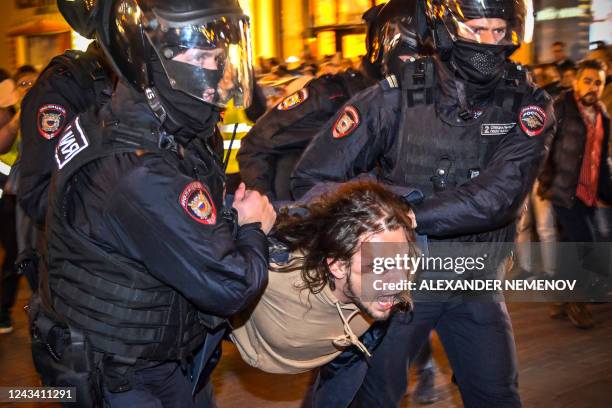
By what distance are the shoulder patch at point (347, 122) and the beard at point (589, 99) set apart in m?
3.63

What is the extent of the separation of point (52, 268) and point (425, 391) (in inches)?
107

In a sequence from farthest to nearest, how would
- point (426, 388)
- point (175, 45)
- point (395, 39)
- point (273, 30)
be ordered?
point (273, 30), point (426, 388), point (395, 39), point (175, 45)

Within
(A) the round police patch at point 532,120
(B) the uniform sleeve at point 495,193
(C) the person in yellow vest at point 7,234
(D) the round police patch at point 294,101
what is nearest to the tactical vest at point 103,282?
(B) the uniform sleeve at point 495,193

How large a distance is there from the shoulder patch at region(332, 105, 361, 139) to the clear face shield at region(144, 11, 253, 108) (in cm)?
65

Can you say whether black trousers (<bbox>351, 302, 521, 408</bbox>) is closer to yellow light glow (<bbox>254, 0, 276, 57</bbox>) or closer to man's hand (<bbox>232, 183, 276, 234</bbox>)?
man's hand (<bbox>232, 183, 276, 234</bbox>)

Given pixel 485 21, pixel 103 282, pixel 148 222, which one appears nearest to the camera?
pixel 148 222

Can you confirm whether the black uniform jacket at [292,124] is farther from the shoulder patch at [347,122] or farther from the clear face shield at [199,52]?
the clear face shield at [199,52]

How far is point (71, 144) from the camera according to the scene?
206cm

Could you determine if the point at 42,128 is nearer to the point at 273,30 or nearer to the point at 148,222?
the point at 148,222

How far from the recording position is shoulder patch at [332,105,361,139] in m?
2.74

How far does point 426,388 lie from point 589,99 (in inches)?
110

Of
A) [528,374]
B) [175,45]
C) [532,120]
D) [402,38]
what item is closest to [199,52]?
[175,45]

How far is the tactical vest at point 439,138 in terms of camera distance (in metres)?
2.72

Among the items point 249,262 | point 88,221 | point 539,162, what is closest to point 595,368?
point 539,162
